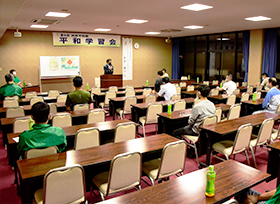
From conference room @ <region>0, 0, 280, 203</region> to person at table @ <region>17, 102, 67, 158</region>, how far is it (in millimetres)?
67

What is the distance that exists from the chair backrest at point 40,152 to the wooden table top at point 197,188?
1.16 metres

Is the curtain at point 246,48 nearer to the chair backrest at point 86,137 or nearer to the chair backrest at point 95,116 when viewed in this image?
the chair backrest at point 95,116

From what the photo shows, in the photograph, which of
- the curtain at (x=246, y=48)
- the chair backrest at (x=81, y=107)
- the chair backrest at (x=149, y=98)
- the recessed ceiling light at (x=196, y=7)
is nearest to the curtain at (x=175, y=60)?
the curtain at (x=246, y=48)

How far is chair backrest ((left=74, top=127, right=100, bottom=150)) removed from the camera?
3.38 meters

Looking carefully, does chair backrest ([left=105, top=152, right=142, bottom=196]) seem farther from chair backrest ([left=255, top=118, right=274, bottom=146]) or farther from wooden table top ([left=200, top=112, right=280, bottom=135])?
chair backrest ([left=255, top=118, right=274, bottom=146])

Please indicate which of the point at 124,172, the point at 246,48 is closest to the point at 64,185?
the point at 124,172

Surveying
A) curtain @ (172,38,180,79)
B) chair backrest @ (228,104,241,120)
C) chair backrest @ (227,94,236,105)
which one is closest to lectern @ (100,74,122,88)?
chair backrest @ (227,94,236,105)

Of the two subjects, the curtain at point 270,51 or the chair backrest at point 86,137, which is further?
the curtain at point 270,51

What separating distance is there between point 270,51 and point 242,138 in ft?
28.9

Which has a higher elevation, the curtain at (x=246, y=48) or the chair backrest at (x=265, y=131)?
the curtain at (x=246, y=48)

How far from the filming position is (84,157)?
9.02ft

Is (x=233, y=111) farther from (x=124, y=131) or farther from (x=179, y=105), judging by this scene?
(x=124, y=131)

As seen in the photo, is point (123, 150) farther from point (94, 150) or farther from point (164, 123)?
point (164, 123)

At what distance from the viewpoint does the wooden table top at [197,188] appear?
195 cm
